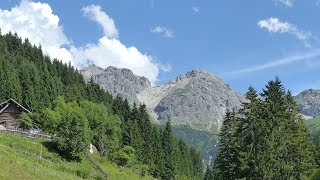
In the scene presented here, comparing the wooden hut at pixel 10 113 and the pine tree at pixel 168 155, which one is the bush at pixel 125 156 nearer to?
the wooden hut at pixel 10 113

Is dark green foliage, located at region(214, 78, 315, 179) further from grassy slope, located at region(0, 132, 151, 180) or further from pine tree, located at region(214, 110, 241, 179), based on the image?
grassy slope, located at region(0, 132, 151, 180)

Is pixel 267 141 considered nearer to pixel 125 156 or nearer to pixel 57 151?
pixel 57 151

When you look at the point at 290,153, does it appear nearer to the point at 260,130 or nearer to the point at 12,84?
the point at 260,130

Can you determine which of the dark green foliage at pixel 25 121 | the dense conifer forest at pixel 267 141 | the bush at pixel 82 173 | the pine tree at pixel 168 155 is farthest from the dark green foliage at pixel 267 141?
the pine tree at pixel 168 155

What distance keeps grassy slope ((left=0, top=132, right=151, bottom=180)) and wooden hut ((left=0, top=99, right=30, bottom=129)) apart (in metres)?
21.2

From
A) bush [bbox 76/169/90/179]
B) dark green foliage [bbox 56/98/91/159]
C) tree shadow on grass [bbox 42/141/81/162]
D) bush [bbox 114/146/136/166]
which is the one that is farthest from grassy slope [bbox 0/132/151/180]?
bush [bbox 114/146/136/166]

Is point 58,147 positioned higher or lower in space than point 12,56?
lower

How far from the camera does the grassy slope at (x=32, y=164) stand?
128 feet

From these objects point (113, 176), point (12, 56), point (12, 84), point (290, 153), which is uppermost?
point (12, 56)

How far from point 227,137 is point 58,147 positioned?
23631mm

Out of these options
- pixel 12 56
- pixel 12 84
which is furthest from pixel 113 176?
pixel 12 56

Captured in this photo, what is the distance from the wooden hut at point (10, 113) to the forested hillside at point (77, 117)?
7.61 feet

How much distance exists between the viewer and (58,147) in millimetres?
66562

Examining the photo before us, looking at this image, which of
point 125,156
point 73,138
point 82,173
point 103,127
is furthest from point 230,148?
point 125,156
